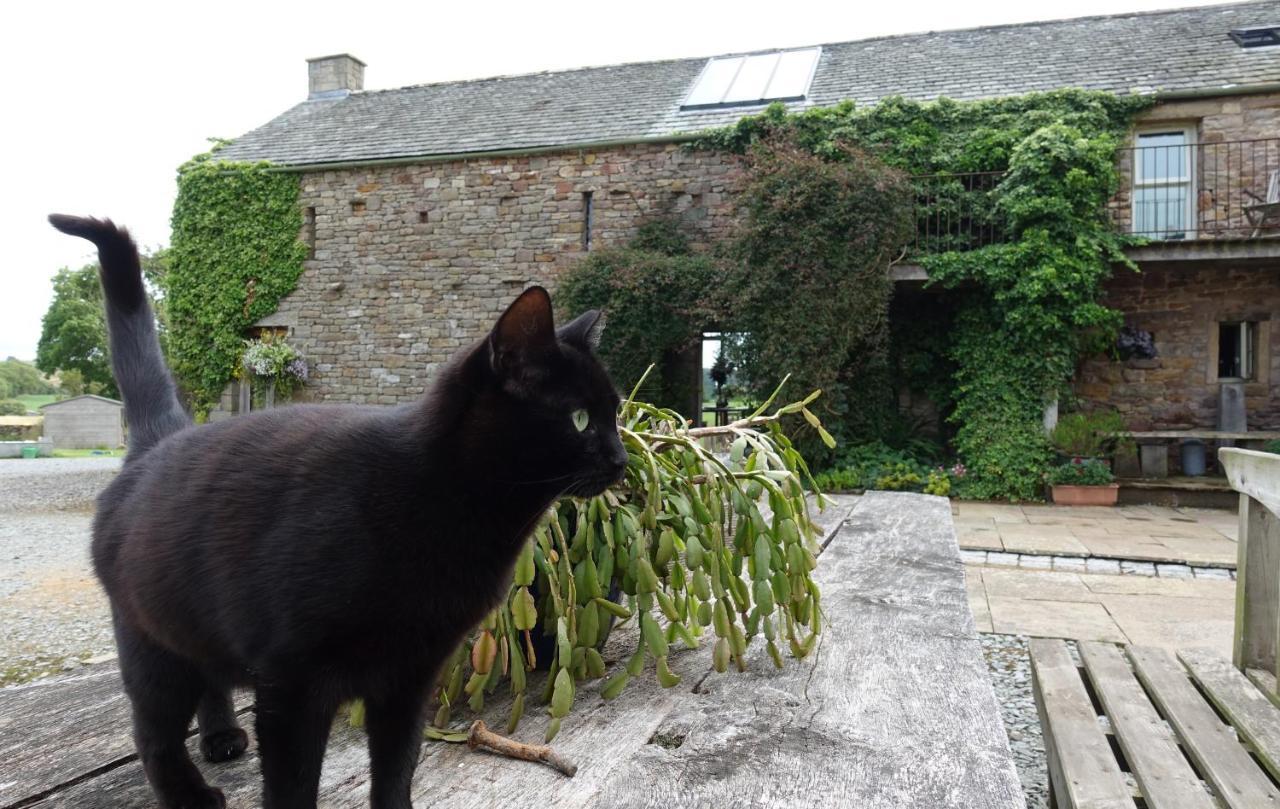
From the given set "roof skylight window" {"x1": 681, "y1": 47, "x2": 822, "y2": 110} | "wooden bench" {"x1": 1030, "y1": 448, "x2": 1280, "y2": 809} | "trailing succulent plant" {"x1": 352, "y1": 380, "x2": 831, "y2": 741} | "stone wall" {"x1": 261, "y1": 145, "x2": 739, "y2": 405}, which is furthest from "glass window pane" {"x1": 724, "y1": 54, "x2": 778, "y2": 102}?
"trailing succulent plant" {"x1": 352, "y1": 380, "x2": 831, "y2": 741}

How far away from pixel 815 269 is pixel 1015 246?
2486 millimetres

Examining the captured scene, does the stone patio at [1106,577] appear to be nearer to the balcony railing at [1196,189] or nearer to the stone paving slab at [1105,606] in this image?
the stone paving slab at [1105,606]

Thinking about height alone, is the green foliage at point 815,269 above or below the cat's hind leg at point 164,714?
above

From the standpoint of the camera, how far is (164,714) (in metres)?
0.96

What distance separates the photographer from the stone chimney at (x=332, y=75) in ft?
54.2

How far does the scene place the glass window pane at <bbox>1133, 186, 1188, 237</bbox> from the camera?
10.5m

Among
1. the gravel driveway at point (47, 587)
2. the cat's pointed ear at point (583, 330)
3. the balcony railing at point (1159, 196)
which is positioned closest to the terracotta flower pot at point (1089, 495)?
the balcony railing at point (1159, 196)

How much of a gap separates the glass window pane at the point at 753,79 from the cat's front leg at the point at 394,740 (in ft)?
41.1

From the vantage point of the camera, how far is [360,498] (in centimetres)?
91

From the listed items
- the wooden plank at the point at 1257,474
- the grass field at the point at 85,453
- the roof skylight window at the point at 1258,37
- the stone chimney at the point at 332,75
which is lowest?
the grass field at the point at 85,453

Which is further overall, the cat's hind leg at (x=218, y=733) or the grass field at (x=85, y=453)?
the grass field at (x=85, y=453)

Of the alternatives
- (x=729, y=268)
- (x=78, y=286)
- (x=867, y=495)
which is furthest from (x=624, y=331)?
(x=78, y=286)

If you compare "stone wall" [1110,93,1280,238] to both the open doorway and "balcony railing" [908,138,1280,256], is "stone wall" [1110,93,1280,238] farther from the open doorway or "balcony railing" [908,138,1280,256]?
the open doorway

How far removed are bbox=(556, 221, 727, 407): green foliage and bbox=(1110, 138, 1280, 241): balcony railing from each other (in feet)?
18.3
